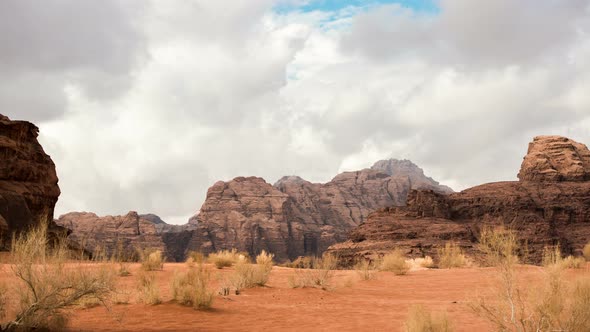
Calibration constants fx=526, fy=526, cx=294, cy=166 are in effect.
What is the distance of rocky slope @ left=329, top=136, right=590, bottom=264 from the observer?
56.9 metres

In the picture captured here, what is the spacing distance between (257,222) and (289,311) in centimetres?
10497

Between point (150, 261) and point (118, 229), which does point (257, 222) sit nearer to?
point (118, 229)

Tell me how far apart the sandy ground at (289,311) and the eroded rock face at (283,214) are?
93.8m

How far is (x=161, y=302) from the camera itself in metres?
10.7

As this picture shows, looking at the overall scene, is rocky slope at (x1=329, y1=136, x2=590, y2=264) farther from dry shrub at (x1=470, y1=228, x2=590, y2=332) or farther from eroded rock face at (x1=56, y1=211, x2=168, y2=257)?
eroded rock face at (x1=56, y1=211, x2=168, y2=257)

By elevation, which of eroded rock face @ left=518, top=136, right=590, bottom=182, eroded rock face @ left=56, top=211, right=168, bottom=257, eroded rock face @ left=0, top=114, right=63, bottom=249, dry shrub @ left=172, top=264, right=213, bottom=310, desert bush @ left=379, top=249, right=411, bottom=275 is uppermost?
eroded rock face @ left=518, top=136, right=590, bottom=182

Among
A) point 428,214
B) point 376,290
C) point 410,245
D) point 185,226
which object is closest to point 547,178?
point 428,214

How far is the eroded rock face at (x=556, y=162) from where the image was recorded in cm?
7456

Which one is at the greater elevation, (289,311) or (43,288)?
(43,288)

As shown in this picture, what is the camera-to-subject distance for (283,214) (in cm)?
12000

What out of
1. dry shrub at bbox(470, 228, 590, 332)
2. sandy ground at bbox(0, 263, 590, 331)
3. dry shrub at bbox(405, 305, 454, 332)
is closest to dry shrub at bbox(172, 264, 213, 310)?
sandy ground at bbox(0, 263, 590, 331)

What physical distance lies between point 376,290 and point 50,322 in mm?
10105

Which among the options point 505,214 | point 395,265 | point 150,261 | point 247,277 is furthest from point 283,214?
point 247,277

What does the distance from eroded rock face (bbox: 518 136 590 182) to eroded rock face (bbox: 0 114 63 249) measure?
6689cm
